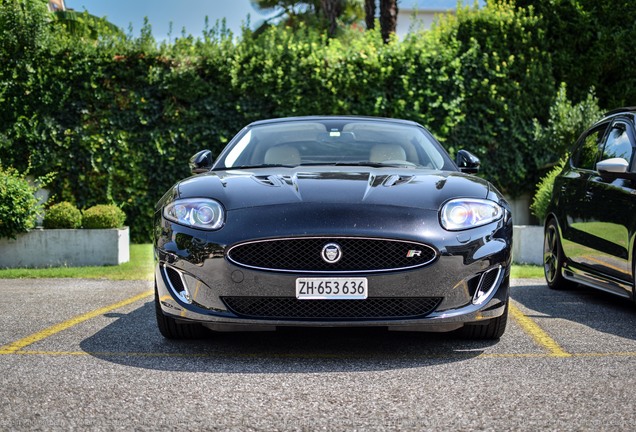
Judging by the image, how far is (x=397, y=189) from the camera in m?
5.54

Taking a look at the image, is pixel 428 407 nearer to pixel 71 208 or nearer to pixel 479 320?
pixel 479 320

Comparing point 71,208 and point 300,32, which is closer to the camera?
point 71,208

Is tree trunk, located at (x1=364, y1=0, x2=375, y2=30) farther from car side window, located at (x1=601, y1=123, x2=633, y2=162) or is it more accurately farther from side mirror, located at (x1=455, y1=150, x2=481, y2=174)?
side mirror, located at (x1=455, y1=150, x2=481, y2=174)

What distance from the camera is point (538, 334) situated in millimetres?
6211

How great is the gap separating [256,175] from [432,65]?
30.5ft

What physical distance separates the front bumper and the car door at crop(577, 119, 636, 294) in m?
1.99

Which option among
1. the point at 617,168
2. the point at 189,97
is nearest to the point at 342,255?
the point at 617,168

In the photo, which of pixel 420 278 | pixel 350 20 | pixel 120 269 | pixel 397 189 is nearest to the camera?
pixel 420 278

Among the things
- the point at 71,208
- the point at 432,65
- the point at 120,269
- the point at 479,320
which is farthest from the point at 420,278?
the point at 432,65

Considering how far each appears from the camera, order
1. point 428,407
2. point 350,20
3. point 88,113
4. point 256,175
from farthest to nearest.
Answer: point 350,20 < point 88,113 < point 256,175 < point 428,407

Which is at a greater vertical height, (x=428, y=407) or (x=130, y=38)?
(x=130, y=38)

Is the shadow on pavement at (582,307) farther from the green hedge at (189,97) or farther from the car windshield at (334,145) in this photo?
the green hedge at (189,97)

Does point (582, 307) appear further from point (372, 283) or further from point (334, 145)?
point (372, 283)

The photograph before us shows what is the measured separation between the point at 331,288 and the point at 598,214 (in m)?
3.30
